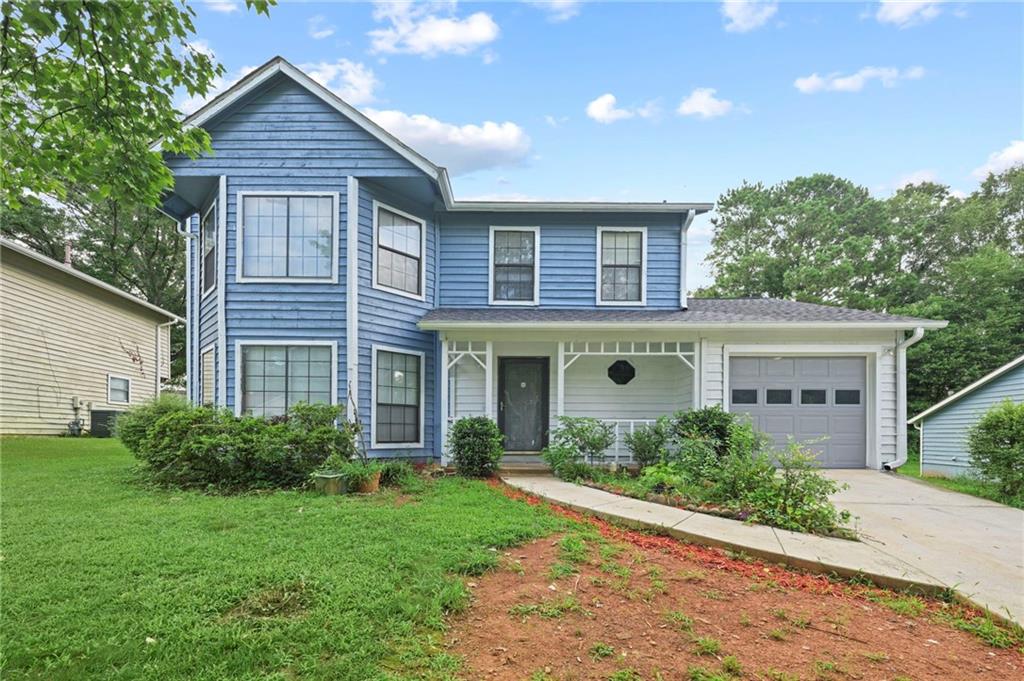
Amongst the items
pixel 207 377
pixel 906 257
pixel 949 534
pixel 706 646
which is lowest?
pixel 949 534

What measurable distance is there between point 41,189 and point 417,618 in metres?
4.75

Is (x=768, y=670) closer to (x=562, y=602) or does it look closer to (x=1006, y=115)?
(x=562, y=602)

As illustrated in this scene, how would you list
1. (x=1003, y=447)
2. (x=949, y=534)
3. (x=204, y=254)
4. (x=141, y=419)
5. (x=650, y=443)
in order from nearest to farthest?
(x=949, y=534)
(x=1003, y=447)
(x=141, y=419)
(x=650, y=443)
(x=204, y=254)

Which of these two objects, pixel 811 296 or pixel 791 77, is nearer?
pixel 791 77

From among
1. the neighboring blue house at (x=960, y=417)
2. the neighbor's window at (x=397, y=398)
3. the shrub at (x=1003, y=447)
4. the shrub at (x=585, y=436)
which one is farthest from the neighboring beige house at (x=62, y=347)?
the neighboring blue house at (x=960, y=417)

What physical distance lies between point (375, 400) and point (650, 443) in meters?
4.90

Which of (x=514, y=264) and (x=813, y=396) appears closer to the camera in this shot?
(x=813, y=396)

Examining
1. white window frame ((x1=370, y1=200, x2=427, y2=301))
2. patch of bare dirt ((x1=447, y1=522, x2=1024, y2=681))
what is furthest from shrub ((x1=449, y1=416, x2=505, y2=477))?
patch of bare dirt ((x1=447, y1=522, x2=1024, y2=681))

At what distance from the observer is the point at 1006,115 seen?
34.0 ft

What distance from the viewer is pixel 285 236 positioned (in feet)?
27.8

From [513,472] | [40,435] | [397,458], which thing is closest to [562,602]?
[513,472]

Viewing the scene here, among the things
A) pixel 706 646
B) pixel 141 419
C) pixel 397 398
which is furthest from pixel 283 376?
pixel 706 646

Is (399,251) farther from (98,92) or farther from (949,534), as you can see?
(949,534)

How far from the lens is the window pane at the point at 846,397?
8992 mm
